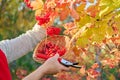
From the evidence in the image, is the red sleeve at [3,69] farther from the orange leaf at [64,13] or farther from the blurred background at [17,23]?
the blurred background at [17,23]

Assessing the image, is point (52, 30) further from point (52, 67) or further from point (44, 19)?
point (52, 67)

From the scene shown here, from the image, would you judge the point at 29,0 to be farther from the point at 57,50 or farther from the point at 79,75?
the point at 79,75

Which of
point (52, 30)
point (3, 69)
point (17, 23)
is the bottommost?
point (17, 23)

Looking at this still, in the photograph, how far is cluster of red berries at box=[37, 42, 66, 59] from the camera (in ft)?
7.36

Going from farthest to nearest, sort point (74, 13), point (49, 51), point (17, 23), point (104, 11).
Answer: point (17, 23)
point (49, 51)
point (74, 13)
point (104, 11)

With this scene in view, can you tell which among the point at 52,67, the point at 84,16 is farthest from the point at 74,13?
the point at 52,67

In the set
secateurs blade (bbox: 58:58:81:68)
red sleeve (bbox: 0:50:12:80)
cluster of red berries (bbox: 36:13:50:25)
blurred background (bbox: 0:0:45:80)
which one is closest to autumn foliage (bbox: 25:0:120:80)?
cluster of red berries (bbox: 36:13:50:25)

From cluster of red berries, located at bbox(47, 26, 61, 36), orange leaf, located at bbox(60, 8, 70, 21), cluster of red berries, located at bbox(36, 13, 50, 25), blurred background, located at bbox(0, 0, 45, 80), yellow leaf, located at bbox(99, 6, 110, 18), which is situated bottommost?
blurred background, located at bbox(0, 0, 45, 80)

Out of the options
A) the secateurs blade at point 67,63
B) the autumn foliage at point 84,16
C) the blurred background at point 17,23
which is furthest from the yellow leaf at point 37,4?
the blurred background at point 17,23

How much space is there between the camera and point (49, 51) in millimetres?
2266

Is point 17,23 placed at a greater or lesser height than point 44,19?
lesser

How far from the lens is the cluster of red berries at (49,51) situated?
2242 millimetres

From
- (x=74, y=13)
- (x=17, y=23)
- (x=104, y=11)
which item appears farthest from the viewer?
(x=17, y=23)

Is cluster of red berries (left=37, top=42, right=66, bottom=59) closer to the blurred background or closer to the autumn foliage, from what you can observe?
the autumn foliage
